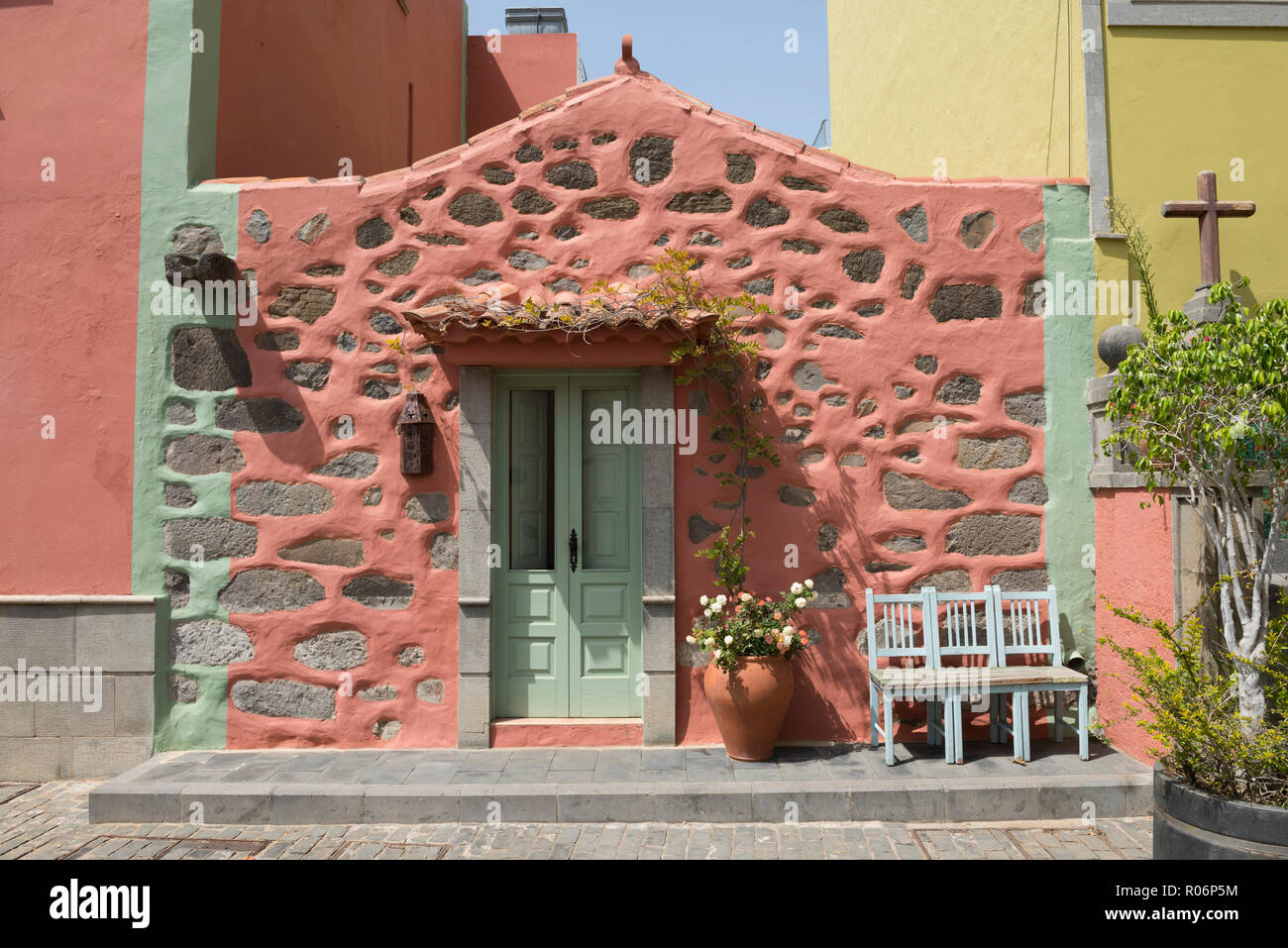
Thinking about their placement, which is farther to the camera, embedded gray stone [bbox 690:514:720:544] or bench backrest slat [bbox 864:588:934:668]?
embedded gray stone [bbox 690:514:720:544]

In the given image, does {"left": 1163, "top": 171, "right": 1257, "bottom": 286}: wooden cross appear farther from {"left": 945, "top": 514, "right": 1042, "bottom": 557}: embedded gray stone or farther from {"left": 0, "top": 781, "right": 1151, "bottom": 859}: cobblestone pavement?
{"left": 0, "top": 781, "right": 1151, "bottom": 859}: cobblestone pavement

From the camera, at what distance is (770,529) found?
17.2 ft

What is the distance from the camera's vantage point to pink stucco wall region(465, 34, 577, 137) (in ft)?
35.2

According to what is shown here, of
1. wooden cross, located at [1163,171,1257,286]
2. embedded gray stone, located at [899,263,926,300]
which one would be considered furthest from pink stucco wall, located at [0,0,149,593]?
wooden cross, located at [1163,171,1257,286]

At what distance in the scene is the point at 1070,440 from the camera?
524 centimetres

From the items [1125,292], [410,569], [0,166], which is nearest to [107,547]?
[410,569]

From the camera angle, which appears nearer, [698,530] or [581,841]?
[581,841]

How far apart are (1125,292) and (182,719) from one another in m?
6.05

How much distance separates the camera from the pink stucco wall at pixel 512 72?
10742 mm

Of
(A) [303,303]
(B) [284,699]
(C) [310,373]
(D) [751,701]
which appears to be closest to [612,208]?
(A) [303,303]

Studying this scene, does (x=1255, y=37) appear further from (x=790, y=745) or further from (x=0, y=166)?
(x=0, y=166)

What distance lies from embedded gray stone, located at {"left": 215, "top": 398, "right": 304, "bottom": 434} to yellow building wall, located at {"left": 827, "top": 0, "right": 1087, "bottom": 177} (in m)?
4.95

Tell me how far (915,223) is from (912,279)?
1.11 feet

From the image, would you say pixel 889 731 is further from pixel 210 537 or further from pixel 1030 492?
pixel 210 537
